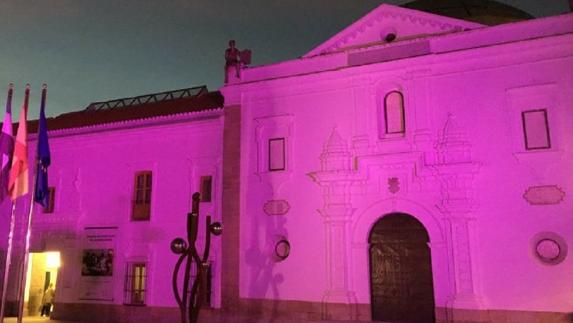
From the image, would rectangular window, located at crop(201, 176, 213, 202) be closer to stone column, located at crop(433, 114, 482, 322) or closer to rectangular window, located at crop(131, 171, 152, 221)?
rectangular window, located at crop(131, 171, 152, 221)

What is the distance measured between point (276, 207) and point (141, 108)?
27.5ft

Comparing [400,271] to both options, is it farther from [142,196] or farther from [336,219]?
[142,196]

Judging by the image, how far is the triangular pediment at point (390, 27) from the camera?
48.5 ft

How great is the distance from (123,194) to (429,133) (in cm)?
1055

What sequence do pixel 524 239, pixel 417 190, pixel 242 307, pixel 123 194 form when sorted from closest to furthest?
1. pixel 524 239
2. pixel 417 190
3. pixel 242 307
4. pixel 123 194

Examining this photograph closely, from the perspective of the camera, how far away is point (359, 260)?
14000 millimetres

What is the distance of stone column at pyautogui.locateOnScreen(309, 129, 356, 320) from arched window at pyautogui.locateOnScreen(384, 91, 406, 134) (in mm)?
1379

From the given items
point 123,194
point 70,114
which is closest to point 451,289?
point 123,194

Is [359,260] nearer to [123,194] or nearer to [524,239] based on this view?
[524,239]

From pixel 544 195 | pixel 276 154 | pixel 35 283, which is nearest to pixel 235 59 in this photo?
pixel 276 154

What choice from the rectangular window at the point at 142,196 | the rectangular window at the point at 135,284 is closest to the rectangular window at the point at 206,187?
the rectangular window at the point at 142,196

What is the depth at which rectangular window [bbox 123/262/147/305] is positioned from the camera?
16984mm

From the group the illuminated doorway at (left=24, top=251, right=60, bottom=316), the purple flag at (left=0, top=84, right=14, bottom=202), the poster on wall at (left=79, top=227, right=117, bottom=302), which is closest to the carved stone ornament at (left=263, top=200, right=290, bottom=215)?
the poster on wall at (left=79, top=227, right=117, bottom=302)

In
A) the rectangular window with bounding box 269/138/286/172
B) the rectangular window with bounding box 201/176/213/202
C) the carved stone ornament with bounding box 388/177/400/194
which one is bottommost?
the carved stone ornament with bounding box 388/177/400/194
